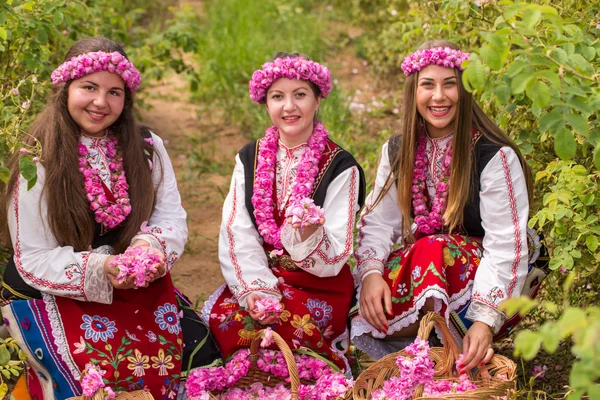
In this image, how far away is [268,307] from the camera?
3164 millimetres

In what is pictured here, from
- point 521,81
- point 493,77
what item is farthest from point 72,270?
point 521,81

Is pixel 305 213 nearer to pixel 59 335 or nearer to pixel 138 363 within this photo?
pixel 138 363

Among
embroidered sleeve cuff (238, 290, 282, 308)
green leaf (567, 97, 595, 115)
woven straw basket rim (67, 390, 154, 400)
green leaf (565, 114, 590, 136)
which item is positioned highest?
green leaf (567, 97, 595, 115)

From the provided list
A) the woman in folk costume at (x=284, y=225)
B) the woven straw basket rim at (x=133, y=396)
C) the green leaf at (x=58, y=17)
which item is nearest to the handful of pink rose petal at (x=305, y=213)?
the woman in folk costume at (x=284, y=225)

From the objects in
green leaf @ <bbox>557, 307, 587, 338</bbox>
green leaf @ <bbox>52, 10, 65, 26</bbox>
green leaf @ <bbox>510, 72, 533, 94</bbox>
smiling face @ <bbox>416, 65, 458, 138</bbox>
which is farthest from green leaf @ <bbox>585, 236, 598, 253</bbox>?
green leaf @ <bbox>52, 10, 65, 26</bbox>

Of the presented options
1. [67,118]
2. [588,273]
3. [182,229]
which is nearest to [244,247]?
[182,229]

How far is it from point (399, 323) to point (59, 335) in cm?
132

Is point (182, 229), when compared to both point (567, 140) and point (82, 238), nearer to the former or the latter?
point (82, 238)

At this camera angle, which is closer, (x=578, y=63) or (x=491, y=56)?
(x=491, y=56)

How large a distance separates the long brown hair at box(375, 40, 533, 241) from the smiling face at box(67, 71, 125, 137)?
118 centimetres

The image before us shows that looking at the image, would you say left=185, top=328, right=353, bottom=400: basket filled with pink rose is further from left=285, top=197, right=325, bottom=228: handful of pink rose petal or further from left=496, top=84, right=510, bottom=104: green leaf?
left=496, top=84, right=510, bottom=104: green leaf

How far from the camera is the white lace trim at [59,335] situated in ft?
9.87

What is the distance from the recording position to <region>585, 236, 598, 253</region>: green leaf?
2918 mm

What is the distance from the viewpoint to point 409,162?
3.41m
